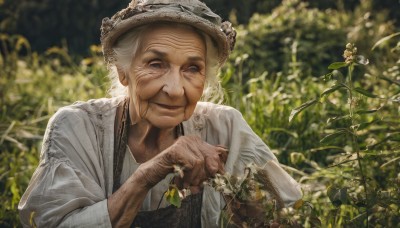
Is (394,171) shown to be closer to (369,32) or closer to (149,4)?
(149,4)

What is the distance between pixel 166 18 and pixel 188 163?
0.68 meters

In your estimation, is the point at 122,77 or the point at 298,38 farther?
the point at 298,38

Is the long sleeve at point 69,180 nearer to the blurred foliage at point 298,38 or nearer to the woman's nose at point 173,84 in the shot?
the woman's nose at point 173,84

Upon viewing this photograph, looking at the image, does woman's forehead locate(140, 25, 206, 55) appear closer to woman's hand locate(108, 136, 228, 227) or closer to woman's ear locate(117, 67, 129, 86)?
woman's ear locate(117, 67, 129, 86)

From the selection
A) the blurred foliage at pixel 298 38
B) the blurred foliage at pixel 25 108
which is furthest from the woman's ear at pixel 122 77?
the blurred foliage at pixel 298 38

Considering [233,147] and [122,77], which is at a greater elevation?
[122,77]

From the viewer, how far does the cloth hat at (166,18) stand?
2982mm

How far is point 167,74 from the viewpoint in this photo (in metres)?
3.01

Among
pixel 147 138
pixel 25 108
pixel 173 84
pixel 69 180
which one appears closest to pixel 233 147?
pixel 147 138

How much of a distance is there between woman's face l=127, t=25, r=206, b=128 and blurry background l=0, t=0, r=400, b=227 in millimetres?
616

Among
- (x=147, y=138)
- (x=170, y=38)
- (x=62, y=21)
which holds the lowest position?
(x=147, y=138)

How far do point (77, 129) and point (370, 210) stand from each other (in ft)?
4.34

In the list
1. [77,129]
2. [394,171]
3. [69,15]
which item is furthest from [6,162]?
[69,15]

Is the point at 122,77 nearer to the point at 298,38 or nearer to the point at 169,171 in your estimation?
the point at 169,171
